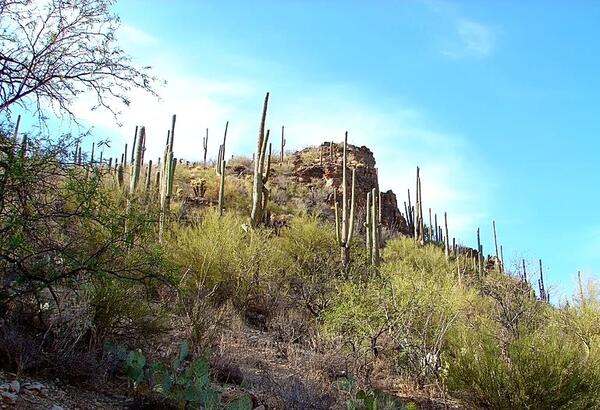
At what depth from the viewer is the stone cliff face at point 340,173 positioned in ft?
105

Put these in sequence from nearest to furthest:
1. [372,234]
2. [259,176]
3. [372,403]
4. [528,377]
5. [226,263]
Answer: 1. [372,403]
2. [528,377]
3. [226,263]
4. [259,176]
5. [372,234]

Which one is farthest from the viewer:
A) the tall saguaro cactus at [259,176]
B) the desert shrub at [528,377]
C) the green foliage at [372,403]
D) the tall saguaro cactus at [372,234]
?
the tall saguaro cactus at [372,234]

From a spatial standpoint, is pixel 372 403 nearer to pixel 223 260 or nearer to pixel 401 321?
pixel 401 321

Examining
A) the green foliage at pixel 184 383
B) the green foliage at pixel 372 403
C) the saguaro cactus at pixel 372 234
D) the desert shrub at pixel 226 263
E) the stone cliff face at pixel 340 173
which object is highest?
the stone cliff face at pixel 340 173

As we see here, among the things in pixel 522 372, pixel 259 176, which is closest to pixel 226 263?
pixel 259 176

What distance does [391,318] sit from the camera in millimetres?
11406

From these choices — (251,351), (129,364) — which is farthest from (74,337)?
(251,351)

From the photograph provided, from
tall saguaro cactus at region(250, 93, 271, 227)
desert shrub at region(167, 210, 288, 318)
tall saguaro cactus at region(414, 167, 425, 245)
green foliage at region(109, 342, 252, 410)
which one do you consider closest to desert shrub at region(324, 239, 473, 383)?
desert shrub at region(167, 210, 288, 318)

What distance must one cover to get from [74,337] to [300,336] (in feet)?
18.8

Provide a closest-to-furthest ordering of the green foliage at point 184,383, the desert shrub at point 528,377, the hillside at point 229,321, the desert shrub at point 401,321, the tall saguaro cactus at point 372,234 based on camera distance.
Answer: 1. the green foliage at point 184,383
2. the hillside at point 229,321
3. the desert shrub at point 528,377
4. the desert shrub at point 401,321
5. the tall saguaro cactus at point 372,234

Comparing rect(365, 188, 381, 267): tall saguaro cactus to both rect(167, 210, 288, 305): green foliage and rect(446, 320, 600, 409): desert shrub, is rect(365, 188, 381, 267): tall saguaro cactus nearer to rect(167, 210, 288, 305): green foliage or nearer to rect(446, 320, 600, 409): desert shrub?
rect(167, 210, 288, 305): green foliage

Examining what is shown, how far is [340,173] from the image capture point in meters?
32.5

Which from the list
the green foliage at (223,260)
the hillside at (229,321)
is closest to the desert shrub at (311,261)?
the hillside at (229,321)

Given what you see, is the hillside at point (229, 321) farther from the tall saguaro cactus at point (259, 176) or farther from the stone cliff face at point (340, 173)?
the stone cliff face at point (340, 173)
